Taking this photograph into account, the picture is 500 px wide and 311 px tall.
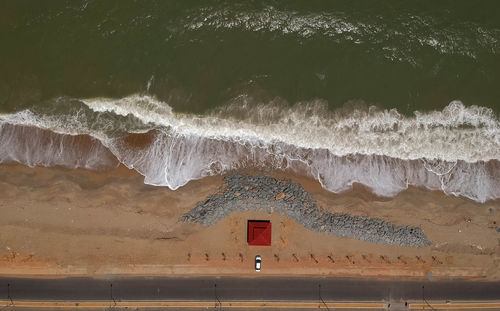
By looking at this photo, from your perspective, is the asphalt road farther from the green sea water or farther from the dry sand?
the green sea water

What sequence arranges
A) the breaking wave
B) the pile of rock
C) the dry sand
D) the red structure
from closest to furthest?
the dry sand → the red structure → the pile of rock → the breaking wave

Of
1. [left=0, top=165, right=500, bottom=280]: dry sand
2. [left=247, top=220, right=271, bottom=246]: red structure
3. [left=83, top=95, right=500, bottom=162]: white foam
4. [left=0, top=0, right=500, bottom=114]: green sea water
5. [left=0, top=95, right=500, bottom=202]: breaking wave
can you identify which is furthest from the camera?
[left=83, top=95, right=500, bottom=162]: white foam

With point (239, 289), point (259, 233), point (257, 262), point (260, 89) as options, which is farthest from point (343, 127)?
point (239, 289)

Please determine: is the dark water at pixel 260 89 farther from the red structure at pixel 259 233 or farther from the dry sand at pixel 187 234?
the red structure at pixel 259 233

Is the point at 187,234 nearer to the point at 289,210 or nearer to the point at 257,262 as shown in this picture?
the point at 257,262

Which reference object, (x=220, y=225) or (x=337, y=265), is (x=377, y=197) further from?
(x=220, y=225)

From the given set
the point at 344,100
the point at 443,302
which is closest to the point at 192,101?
the point at 344,100

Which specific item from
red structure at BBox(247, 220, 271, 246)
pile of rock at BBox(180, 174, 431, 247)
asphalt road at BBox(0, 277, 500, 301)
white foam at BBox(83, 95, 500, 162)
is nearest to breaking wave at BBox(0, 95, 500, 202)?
white foam at BBox(83, 95, 500, 162)
